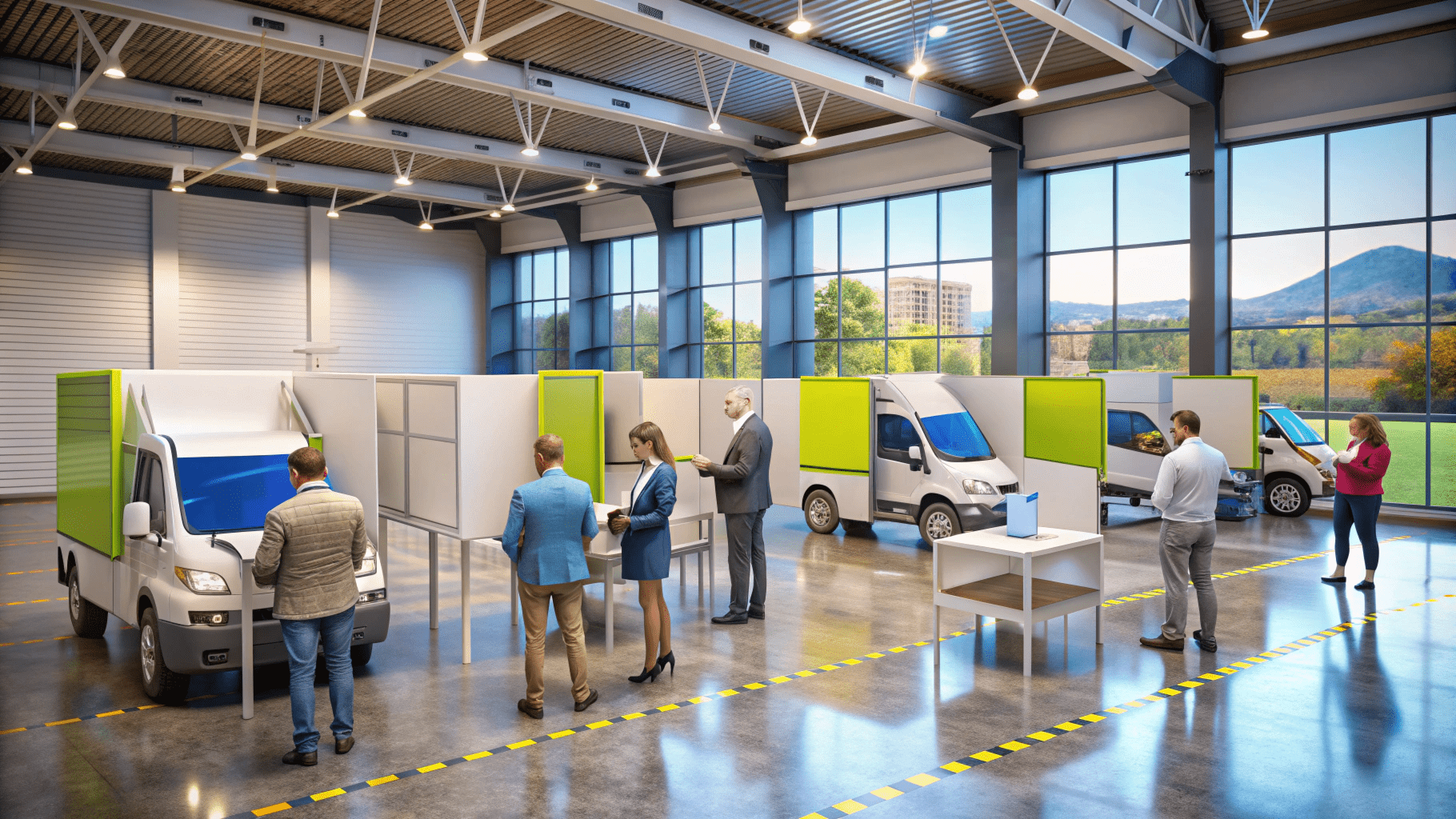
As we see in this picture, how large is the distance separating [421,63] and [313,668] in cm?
1028

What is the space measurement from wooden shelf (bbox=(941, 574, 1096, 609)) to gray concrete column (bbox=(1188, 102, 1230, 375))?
8.60 meters

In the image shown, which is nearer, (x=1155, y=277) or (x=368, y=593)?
(x=368, y=593)

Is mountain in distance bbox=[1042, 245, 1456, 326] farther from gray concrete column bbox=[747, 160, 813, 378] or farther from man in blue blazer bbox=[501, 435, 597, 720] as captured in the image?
man in blue blazer bbox=[501, 435, 597, 720]

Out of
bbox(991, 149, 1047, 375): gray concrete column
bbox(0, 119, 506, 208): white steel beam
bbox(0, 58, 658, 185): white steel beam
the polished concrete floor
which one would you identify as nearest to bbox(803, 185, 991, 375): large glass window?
bbox(991, 149, 1047, 375): gray concrete column

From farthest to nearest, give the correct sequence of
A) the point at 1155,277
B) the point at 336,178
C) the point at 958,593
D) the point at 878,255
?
the point at 336,178 < the point at 878,255 < the point at 1155,277 < the point at 958,593

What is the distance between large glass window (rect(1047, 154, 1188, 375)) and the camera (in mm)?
15320

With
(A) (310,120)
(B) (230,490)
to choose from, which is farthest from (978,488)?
(A) (310,120)

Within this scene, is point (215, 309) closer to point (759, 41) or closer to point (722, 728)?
point (759, 41)

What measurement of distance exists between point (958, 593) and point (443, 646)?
4.02 metres

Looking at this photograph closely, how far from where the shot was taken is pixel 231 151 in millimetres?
19000

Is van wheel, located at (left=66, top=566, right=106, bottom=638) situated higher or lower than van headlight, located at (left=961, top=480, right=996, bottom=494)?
lower

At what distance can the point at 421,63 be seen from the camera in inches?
506

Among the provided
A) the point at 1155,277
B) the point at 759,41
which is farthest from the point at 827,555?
the point at 1155,277

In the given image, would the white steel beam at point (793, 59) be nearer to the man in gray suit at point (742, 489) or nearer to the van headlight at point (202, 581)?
the man in gray suit at point (742, 489)
